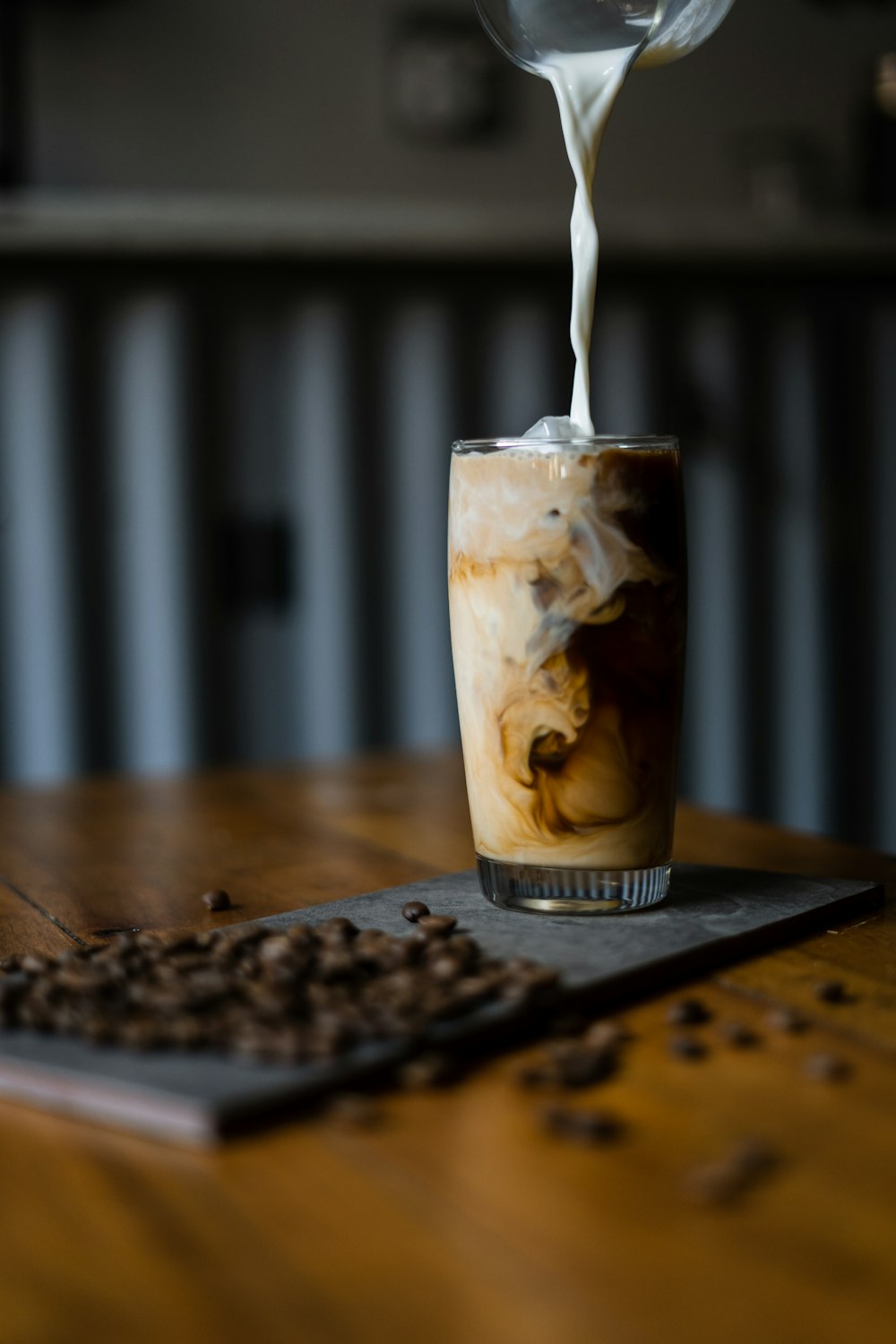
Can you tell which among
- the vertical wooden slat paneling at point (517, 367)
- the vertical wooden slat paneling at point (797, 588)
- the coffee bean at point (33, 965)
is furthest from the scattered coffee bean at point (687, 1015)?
the vertical wooden slat paneling at point (797, 588)

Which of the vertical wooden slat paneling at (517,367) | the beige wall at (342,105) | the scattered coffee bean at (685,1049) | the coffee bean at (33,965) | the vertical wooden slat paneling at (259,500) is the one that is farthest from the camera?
the vertical wooden slat paneling at (517,367)

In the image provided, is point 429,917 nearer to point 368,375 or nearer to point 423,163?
point 368,375

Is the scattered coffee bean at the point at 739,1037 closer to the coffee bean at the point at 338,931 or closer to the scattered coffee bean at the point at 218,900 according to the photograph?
the coffee bean at the point at 338,931

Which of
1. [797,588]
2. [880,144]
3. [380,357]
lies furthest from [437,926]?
[880,144]

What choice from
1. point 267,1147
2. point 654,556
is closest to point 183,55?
point 654,556

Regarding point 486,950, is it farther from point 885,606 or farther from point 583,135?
point 885,606

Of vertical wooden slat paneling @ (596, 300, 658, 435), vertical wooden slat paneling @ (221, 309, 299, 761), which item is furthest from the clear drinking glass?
vertical wooden slat paneling @ (596, 300, 658, 435)

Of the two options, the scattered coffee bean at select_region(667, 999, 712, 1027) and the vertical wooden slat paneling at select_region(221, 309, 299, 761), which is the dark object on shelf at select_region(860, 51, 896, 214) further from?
the scattered coffee bean at select_region(667, 999, 712, 1027)
